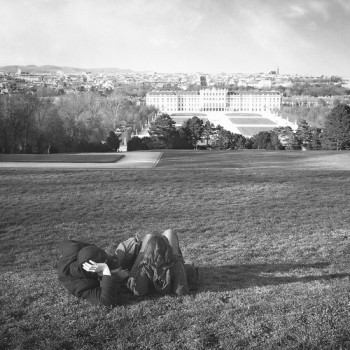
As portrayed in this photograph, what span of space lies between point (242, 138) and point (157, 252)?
34960mm

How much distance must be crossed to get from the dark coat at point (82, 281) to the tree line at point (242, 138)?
1194 inches

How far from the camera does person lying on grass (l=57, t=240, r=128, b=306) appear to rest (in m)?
4.26

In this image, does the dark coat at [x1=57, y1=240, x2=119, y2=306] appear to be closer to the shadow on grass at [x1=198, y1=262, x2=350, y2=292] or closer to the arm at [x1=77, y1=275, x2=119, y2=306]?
the arm at [x1=77, y1=275, x2=119, y2=306]

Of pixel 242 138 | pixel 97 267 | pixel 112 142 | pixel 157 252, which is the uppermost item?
pixel 242 138

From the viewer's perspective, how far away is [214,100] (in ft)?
368

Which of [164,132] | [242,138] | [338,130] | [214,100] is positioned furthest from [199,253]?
[214,100]

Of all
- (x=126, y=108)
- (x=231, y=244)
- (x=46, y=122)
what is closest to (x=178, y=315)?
(x=231, y=244)

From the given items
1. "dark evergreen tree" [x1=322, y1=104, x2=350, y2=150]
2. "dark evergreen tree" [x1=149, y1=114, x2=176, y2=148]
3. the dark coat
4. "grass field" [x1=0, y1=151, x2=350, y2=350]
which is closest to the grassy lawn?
"grass field" [x1=0, y1=151, x2=350, y2=350]

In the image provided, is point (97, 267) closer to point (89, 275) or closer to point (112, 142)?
point (89, 275)

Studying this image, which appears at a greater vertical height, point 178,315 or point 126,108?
point 126,108

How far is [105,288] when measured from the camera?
425cm

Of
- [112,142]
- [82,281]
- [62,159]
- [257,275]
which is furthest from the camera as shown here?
[112,142]

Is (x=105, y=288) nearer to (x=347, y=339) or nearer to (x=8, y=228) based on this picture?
(x=347, y=339)

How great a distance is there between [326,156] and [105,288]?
16.6m
